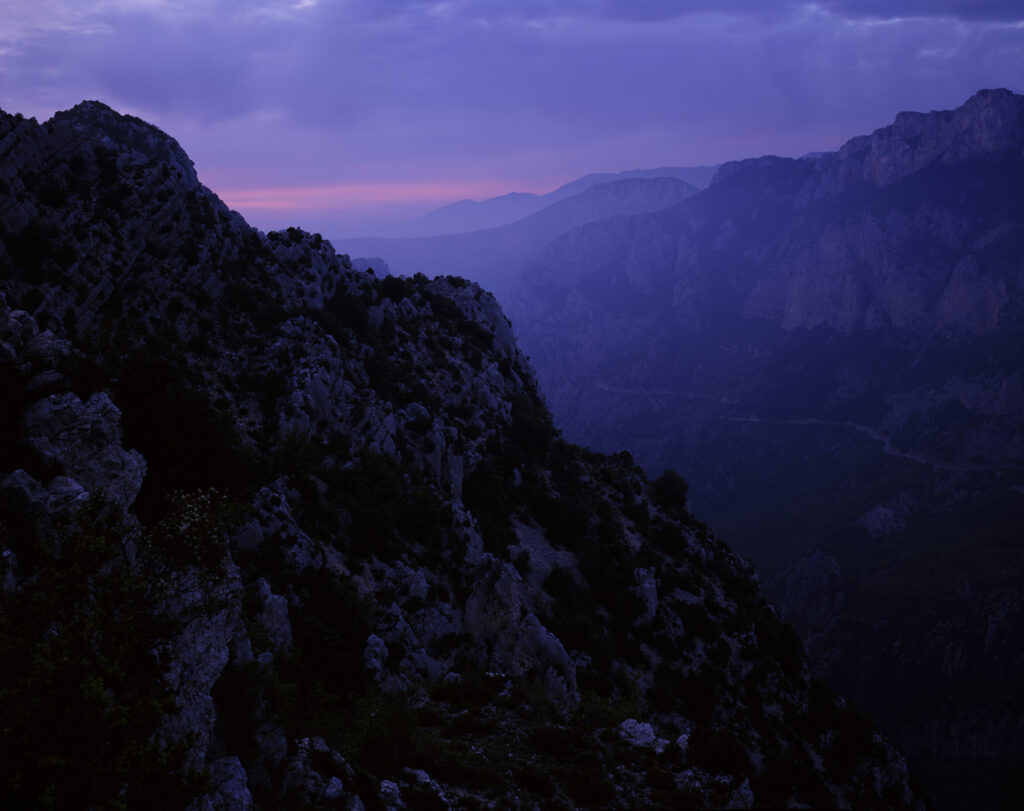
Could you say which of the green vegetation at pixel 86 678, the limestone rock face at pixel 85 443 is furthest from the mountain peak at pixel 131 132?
the green vegetation at pixel 86 678

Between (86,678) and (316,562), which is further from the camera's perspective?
(316,562)

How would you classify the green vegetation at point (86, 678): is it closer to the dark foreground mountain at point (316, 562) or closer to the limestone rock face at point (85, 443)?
the dark foreground mountain at point (316, 562)

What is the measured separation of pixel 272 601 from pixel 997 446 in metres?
194

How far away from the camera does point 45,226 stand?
123 feet

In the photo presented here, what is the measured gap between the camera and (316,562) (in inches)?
1219

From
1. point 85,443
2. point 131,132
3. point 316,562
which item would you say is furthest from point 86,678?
point 131,132

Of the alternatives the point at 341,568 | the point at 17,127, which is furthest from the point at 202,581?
the point at 17,127

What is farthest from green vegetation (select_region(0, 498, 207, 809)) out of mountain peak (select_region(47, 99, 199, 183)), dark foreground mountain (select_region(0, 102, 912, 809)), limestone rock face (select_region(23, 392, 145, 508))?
mountain peak (select_region(47, 99, 199, 183))

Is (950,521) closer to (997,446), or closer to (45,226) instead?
(997,446)

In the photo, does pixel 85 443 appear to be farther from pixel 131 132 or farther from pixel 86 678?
pixel 131 132

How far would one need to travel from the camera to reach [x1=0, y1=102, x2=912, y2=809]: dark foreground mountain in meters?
12.5

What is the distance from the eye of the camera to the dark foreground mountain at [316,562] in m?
12.5

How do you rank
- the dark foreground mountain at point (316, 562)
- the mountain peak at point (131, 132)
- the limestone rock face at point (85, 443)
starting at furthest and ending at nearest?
1. the mountain peak at point (131, 132)
2. the limestone rock face at point (85, 443)
3. the dark foreground mountain at point (316, 562)

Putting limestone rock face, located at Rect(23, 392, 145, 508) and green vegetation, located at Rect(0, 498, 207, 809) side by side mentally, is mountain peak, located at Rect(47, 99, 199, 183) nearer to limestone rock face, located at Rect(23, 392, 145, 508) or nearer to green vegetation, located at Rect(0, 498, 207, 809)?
limestone rock face, located at Rect(23, 392, 145, 508)
